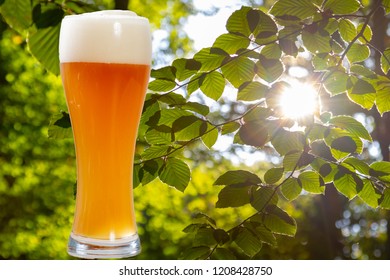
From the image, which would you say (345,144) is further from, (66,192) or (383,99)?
(66,192)

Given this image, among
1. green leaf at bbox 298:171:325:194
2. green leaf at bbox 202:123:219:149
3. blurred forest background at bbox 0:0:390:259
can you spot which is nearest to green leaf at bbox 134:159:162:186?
green leaf at bbox 202:123:219:149

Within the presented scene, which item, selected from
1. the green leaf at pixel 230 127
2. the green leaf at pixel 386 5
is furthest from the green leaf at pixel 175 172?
the green leaf at pixel 386 5

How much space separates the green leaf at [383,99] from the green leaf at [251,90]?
0.30 metres

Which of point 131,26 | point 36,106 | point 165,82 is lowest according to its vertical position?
point 36,106

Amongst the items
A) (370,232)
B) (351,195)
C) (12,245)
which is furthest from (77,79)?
(370,232)

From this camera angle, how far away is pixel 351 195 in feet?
4.29

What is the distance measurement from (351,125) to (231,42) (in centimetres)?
33

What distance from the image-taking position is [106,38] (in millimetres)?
1242

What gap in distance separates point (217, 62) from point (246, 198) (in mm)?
303

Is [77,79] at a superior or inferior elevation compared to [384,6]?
inferior

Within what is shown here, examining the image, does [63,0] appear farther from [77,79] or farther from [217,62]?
[217,62]

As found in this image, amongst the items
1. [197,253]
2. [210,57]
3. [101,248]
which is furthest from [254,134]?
[101,248]

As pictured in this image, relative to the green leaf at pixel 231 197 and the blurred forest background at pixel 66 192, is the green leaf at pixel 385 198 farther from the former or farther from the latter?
the blurred forest background at pixel 66 192

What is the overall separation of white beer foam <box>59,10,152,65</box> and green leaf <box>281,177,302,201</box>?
43 cm
